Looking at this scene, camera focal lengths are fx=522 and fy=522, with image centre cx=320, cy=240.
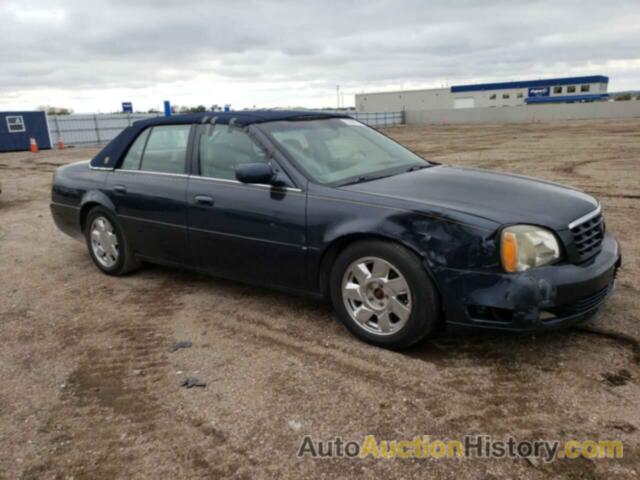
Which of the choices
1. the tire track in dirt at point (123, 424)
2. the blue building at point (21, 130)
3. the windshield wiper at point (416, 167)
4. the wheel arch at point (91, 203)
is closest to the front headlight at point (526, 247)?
the windshield wiper at point (416, 167)

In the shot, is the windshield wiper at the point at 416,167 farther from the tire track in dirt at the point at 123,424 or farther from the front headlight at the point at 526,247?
the tire track in dirt at the point at 123,424

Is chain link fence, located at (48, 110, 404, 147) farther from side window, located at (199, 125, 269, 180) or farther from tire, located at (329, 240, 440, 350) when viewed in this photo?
tire, located at (329, 240, 440, 350)

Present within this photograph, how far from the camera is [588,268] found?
3.17 m

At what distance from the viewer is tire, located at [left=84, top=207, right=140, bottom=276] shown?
16.7 ft

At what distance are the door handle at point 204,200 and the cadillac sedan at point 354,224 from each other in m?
Answer: 0.02

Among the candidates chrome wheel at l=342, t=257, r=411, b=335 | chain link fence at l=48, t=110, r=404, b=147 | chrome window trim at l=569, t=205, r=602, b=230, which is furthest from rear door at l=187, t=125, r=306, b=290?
chain link fence at l=48, t=110, r=404, b=147

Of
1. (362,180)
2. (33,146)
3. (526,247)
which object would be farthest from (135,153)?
(33,146)

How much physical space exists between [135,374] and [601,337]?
311 centimetres

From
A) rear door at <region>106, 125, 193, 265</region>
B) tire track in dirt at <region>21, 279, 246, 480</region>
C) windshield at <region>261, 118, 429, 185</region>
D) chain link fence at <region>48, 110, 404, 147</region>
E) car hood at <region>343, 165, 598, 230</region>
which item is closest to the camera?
tire track in dirt at <region>21, 279, 246, 480</region>

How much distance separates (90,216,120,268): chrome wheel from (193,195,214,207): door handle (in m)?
1.37

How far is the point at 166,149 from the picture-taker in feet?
15.4

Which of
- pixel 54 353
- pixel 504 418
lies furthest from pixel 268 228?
pixel 504 418

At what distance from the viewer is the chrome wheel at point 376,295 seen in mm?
3309

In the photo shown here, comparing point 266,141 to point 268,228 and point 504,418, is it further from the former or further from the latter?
point 504,418
